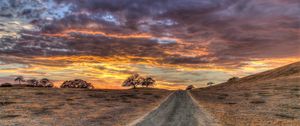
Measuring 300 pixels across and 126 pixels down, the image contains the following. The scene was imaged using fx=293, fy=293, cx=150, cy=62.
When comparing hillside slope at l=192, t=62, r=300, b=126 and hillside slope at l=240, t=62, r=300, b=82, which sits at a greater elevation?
hillside slope at l=240, t=62, r=300, b=82

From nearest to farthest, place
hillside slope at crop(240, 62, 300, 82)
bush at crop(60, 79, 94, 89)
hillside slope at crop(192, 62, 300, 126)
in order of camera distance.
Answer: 1. hillside slope at crop(192, 62, 300, 126)
2. hillside slope at crop(240, 62, 300, 82)
3. bush at crop(60, 79, 94, 89)

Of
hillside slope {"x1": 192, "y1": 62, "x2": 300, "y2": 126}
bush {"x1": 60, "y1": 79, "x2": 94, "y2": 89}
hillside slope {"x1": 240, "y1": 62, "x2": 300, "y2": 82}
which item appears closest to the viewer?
hillside slope {"x1": 192, "y1": 62, "x2": 300, "y2": 126}

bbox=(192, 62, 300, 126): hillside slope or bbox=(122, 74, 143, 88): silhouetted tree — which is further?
bbox=(122, 74, 143, 88): silhouetted tree

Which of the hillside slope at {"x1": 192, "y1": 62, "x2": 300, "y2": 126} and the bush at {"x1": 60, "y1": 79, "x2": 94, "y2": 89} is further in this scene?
the bush at {"x1": 60, "y1": 79, "x2": 94, "y2": 89}

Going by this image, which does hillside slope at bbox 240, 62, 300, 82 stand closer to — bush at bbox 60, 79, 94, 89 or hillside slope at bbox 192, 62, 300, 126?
hillside slope at bbox 192, 62, 300, 126

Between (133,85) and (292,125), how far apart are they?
164 meters

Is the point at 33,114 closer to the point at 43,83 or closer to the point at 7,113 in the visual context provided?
the point at 7,113

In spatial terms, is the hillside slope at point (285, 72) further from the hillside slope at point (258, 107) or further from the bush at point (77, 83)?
the bush at point (77, 83)

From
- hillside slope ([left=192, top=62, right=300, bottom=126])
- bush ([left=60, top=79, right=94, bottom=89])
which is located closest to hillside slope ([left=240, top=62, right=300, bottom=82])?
hillside slope ([left=192, top=62, right=300, bottom=126])

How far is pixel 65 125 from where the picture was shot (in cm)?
2581

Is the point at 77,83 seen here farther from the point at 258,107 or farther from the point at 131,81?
the point at 258,107

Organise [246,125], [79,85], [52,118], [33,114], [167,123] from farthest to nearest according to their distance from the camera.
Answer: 1. [79,85]
2. [33,114]
3. [52,118]
4. [246,125]
5. [167,123]

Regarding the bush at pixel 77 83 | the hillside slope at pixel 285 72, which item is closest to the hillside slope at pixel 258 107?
the hillside slope at pixel 285 72

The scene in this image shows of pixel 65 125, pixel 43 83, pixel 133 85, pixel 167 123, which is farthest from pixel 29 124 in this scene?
pixel 43 83
